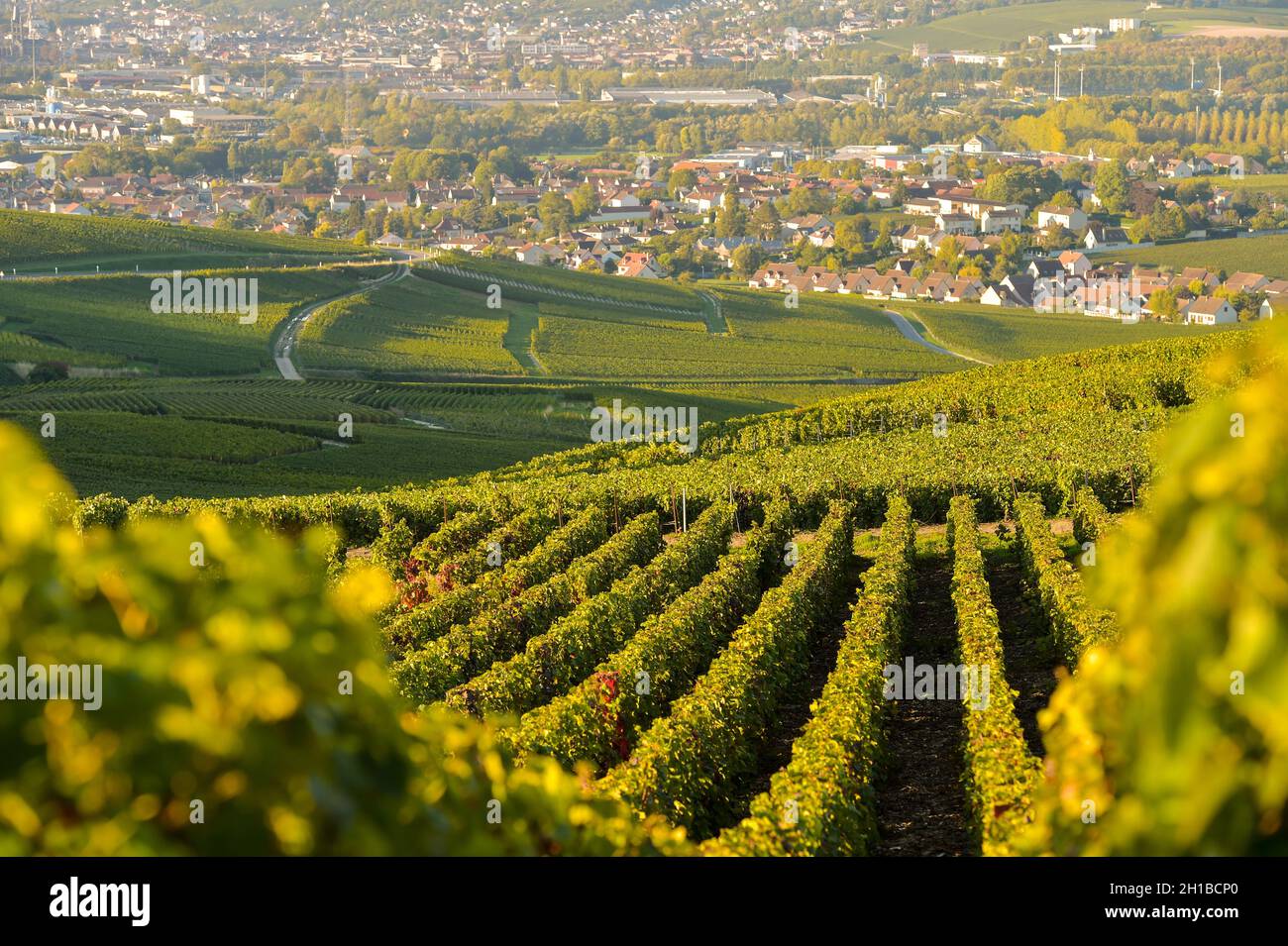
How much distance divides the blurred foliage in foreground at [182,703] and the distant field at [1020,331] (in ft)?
353

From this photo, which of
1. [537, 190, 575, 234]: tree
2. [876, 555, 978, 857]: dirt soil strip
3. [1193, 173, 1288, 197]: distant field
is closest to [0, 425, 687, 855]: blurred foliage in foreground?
[876, 555, 978, 857]: dirt soil strip

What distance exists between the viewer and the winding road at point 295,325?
86.3m

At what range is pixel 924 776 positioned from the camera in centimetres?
1571

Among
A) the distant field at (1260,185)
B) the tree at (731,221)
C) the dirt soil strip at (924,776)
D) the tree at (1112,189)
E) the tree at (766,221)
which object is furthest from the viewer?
the distant field at (1260,185)

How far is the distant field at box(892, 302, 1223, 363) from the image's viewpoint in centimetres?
11150

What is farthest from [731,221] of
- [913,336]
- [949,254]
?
[913,336]

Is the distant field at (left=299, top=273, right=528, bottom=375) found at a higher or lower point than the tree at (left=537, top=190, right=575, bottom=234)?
lower

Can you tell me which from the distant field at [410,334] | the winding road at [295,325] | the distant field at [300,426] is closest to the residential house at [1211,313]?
the distant field at [300,426]

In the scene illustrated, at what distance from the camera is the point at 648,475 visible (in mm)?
37031

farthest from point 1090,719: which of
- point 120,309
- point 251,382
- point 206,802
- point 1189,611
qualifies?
point 120,309

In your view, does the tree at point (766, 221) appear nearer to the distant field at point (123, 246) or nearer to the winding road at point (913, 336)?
the winding road at point (913, 336)

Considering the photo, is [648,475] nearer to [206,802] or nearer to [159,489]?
[159,489]

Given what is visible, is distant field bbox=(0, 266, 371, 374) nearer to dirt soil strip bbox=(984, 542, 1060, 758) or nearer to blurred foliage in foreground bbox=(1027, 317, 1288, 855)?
dirt soil strip bbox=(984, 542, 1060, 758)

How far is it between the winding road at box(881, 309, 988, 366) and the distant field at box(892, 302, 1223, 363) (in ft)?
2.62
